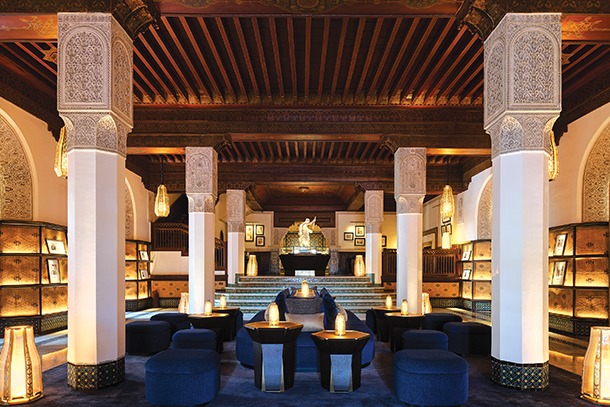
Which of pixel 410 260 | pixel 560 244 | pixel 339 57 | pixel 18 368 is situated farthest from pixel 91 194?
pixel 560 244

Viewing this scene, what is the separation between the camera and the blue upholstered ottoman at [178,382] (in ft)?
12.9

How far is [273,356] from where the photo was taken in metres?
4.62

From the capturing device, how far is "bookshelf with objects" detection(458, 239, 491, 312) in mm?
12375

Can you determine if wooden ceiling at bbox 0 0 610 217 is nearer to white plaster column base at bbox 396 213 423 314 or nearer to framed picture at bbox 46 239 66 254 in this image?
white plaster column base at bbox 396 213 423 314

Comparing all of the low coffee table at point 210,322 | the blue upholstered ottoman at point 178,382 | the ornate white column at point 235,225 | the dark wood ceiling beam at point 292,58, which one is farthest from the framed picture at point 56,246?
the ornate white column at point 235,225

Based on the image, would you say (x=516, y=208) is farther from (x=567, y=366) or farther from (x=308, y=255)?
(x=308, y=255)

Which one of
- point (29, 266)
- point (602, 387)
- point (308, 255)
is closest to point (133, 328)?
point (29, 266)

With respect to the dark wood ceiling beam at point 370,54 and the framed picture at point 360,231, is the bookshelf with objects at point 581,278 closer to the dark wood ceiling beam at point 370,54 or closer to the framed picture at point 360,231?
the dark wood ceiling beam at point 370,54

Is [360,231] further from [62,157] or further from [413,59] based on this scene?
[62,157]

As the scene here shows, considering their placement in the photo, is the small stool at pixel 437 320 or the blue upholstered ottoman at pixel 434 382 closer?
the blue upholstered ottoman at pixel 434 382

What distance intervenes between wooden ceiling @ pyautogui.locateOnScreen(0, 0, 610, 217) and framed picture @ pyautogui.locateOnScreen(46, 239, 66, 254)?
94.2 inches

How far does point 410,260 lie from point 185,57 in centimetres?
570

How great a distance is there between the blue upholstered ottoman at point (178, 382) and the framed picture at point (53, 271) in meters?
5.43

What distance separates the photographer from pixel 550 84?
4445mm
